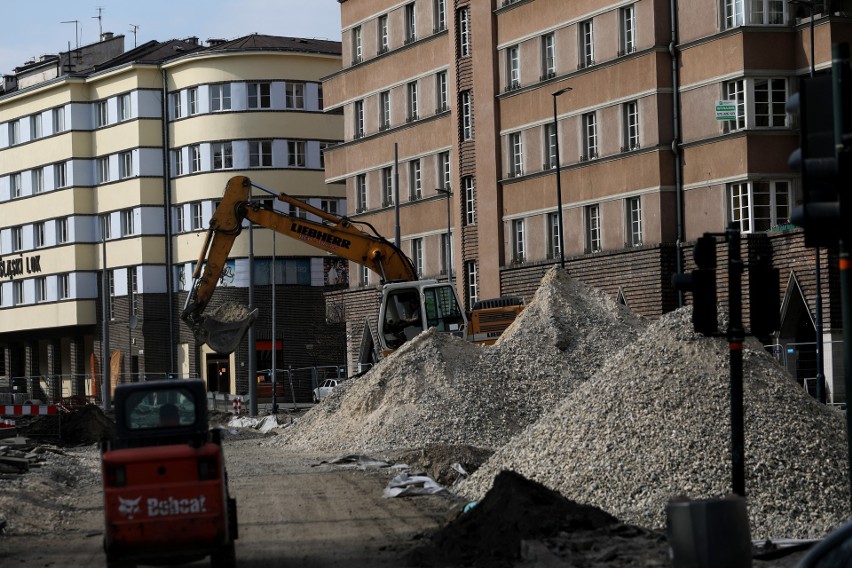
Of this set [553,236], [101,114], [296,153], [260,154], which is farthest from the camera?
[101,114]

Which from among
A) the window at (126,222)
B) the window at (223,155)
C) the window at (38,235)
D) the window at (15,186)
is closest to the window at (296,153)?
the window at (223,155)

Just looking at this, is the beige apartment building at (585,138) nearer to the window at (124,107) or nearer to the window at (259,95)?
the window at (259,95)

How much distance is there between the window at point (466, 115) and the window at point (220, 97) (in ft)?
81.8

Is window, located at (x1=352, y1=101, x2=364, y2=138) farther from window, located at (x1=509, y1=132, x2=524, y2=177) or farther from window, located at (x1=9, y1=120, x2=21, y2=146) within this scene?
window, located at (x1=9, y1=120, x2=21, y2=146)

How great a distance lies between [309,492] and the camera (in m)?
24.8

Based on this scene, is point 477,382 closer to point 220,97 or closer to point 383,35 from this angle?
point 383,35

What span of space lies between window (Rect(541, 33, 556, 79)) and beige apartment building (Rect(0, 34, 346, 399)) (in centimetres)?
2532

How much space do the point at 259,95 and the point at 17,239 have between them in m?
20.2

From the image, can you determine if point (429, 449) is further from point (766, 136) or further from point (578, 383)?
point (766, 136)

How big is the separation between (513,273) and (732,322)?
42453mm

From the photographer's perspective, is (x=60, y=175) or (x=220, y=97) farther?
(x=60, y=175)

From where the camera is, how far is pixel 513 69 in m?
57.8

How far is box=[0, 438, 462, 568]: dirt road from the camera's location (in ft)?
55.0

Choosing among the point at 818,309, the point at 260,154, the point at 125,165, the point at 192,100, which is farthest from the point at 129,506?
the point at 125,165
